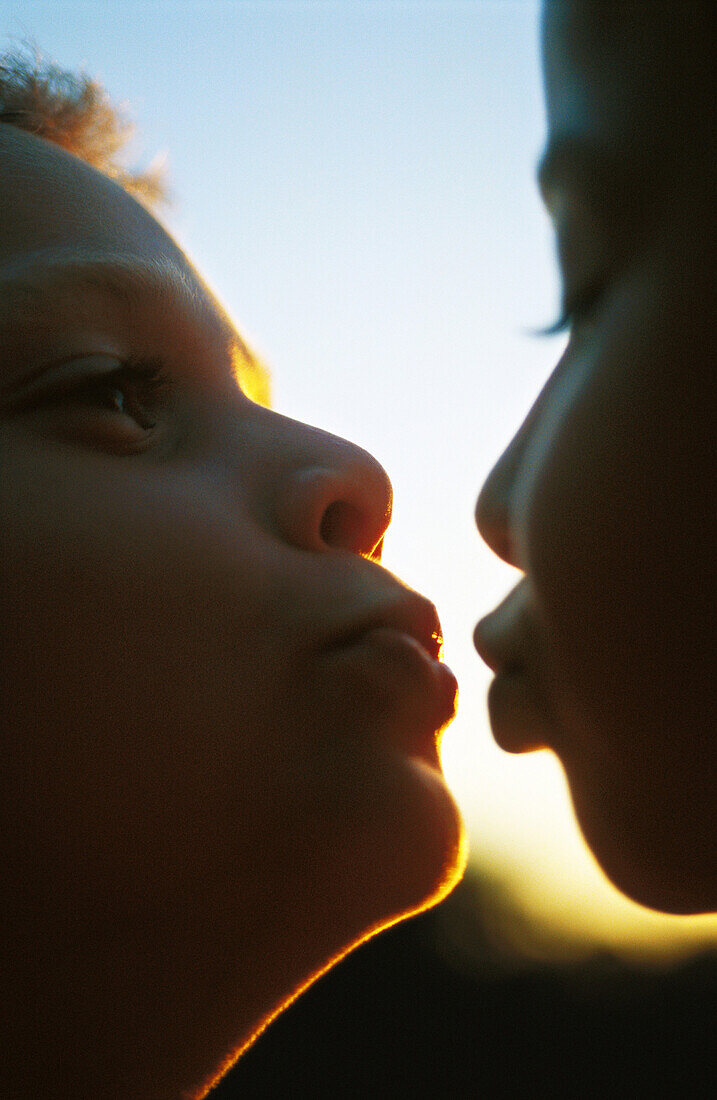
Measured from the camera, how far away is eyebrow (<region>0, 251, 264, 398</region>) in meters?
0.81

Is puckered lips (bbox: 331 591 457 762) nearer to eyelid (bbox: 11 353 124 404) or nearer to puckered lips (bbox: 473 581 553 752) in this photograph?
puckered lips (bbox: 473 581 553 752)

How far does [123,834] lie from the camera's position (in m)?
0.68

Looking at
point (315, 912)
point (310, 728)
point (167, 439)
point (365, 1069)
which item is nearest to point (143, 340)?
point (167, 439)

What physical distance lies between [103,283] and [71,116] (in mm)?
629

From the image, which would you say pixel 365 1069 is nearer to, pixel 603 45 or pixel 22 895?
pixel 22 895

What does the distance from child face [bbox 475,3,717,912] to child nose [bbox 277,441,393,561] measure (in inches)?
7.1

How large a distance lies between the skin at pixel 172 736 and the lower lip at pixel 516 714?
52 mm

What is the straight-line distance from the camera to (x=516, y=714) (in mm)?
823

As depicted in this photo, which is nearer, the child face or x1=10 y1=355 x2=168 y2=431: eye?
the child face

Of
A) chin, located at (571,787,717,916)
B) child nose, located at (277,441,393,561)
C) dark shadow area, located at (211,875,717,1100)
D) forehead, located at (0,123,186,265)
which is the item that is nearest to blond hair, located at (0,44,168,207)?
forehead, located at (0,123,186,265)

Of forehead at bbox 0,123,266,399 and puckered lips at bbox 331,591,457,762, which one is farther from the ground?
forehead at bbox 0,123,266,399

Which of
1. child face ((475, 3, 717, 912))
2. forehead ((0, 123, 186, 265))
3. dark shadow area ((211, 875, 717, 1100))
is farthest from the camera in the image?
dark shadow area ((211, 875, 717, 1100))

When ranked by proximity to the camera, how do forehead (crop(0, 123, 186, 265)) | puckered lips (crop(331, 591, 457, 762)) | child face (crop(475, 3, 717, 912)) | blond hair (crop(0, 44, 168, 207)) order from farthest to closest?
blond hair (crop(0, 44, 168, 207)) → forehead (crop(0, 123, 186, 265)) → puckered lips (crop(331, 591, 457, 762)) → child face (crop(475, 3, 717, 912))

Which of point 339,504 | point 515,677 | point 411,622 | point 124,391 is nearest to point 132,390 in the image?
point 124,391
